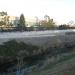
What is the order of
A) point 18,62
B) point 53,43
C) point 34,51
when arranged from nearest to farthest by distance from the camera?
1. point 18,62
2. point 34,51
3. point 53,43

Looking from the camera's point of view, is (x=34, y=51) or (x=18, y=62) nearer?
(x=18, y=62)

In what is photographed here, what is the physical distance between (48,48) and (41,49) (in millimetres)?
2360

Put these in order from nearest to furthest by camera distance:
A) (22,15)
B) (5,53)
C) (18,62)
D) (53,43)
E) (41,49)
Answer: (18,62) < (5,53) < (41,49) < (53,43) < (22,15)

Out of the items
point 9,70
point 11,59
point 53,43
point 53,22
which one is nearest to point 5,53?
point 11,59

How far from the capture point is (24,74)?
62.5 ft

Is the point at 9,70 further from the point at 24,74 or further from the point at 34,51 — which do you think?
the point at 34,51

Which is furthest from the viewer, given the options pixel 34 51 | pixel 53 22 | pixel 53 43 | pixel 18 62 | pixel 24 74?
pixel 53 22

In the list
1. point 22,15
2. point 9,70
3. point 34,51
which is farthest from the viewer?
point 22,15

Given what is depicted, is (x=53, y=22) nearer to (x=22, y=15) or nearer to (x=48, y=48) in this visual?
(x=22, y=15)

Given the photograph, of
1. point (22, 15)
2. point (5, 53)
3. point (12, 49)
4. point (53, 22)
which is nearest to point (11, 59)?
point (5, 53)

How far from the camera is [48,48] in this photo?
1522 inches

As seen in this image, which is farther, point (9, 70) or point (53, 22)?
point (53, 22)

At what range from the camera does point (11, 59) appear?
2748 centimetres

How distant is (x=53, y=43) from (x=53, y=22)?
78.6 metres
